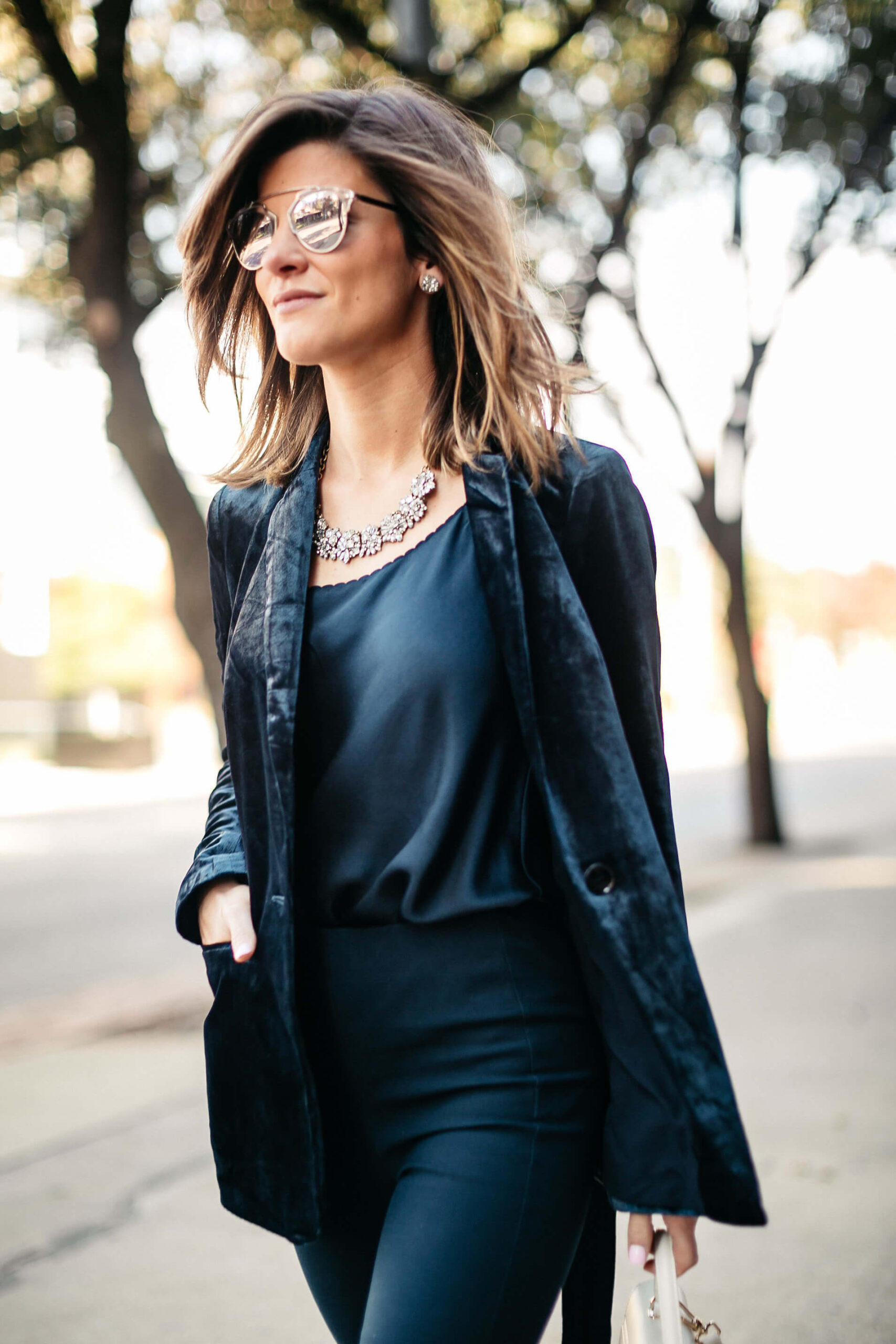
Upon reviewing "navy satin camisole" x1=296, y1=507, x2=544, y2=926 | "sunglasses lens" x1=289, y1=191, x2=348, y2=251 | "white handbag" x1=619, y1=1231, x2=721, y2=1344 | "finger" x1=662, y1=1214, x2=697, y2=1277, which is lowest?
"white handbag" x1=619, y1=1231, x2=721, y2=1344

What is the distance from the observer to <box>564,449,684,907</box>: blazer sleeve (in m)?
1.67

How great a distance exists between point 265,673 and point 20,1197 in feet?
10.4

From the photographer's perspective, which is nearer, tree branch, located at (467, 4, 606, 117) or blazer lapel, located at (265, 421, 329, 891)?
blazer lapel, located at (265, 421, 329, 891)

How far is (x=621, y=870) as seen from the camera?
1.53 meters

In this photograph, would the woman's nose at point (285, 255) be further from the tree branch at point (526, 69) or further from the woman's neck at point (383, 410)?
the tree branch at point (526, 69)

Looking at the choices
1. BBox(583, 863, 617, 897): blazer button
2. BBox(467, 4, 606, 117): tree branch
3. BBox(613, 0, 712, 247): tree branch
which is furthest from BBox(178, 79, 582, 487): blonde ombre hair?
BBox(613, 0, 712, 247): tree branch

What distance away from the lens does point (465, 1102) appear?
154cm

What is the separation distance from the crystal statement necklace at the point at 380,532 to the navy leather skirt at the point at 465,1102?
0.52m

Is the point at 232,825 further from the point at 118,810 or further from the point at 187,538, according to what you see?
the point at 118,810

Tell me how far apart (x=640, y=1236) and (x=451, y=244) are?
130 cm

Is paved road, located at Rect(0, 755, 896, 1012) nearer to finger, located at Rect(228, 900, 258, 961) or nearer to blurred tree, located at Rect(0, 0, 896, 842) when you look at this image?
blurred tree, located at Rect(0, 0, 896, 842)

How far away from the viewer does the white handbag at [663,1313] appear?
1472 millimetres

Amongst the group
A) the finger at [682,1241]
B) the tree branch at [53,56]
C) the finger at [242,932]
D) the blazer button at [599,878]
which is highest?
the tree branch at [53,56]

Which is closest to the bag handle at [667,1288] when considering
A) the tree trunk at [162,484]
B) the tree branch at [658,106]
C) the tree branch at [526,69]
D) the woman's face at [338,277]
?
the woman's face at [338,277]
